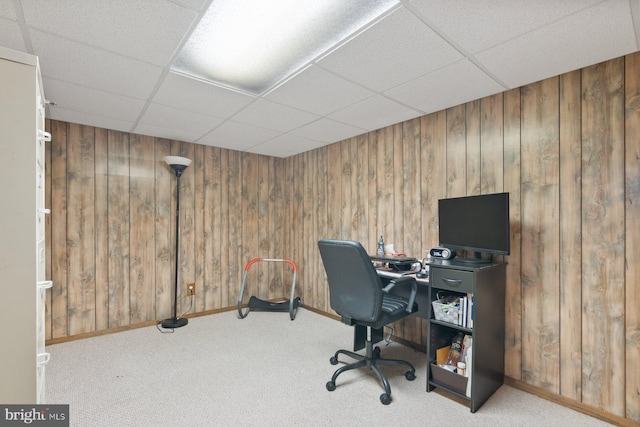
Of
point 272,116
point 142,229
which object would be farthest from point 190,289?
point 272,116

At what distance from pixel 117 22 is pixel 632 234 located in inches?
125

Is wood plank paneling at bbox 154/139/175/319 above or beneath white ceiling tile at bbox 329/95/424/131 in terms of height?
beneath

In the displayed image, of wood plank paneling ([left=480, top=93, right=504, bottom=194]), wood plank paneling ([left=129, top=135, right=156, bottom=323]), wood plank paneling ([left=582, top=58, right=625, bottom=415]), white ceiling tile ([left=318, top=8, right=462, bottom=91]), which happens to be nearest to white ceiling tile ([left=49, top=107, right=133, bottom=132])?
wood plank paneling ([left=129, top=135, right=156, bottom=323])

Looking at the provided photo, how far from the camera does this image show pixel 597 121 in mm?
1962

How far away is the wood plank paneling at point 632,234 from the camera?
181 cm

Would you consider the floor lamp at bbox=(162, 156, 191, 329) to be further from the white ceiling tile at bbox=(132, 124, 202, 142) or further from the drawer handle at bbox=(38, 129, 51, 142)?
the drawer handle at bbox=(38, 129, 51, 142)

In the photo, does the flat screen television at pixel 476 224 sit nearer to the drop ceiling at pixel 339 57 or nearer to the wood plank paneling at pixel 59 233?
the drop ceiling at pixel 339 57

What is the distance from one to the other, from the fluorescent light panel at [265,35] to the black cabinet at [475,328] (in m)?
1.69

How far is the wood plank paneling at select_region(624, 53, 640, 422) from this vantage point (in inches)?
71.2

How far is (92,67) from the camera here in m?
1.97


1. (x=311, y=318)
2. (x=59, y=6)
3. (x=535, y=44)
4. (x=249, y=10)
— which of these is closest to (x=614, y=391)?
(x=535, y=44)

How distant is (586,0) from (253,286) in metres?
4.34

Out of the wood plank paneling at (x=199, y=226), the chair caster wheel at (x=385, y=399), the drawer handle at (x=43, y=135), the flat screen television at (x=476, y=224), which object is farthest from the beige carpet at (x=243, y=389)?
the drawer handle at (x=43, y=135)

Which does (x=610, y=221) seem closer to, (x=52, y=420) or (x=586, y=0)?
(x=586, y=0)
